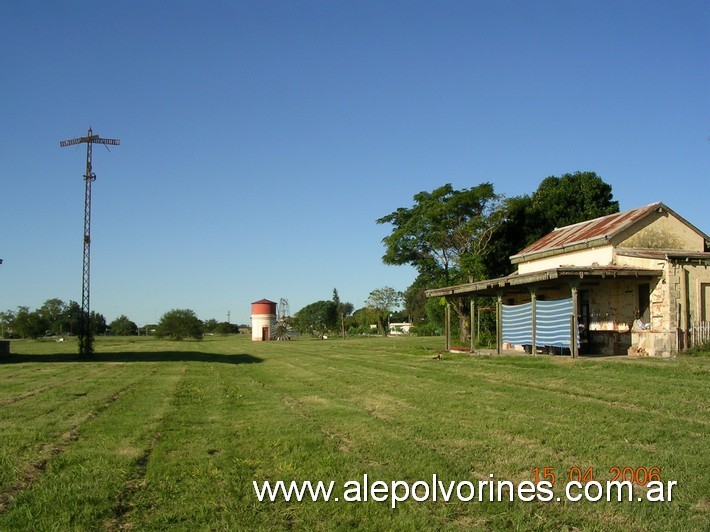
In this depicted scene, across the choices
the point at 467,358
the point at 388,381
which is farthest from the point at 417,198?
the point at 388,381

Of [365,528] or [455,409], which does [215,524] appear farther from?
[455,409]

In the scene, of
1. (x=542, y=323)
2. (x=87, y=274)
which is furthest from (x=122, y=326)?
(x=542, y=323)

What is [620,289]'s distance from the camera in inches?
850

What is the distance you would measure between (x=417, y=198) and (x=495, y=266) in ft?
25.8

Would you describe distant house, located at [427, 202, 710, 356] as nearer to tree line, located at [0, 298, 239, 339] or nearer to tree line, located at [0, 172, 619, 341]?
tree line, located at [0, 172, 619, 341]

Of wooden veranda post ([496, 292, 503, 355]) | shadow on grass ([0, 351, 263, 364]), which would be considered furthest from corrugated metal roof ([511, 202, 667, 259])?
shadow on grass ([0, 351, 263, 364])

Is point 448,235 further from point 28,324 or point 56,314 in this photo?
point 56,314

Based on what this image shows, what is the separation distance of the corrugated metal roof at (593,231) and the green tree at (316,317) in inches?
3289

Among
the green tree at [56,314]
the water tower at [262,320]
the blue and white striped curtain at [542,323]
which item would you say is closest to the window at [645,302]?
the blue and white striped curtain at [542,323]

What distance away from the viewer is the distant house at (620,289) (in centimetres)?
1912

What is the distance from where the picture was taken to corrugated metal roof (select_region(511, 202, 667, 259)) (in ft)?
73.7

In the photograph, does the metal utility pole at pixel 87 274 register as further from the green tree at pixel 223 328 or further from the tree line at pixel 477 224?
the green tree at pixel 223 328

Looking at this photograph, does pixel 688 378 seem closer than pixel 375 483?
No

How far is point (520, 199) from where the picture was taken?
3994cm
